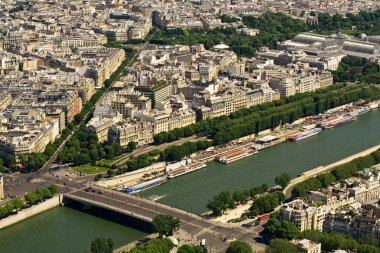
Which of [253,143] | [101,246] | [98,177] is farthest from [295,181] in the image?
[101,246]

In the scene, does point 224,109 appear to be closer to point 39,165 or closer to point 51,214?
point 39,165

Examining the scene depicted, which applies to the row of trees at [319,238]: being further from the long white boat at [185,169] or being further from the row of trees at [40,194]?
the row of trees at [40,194]

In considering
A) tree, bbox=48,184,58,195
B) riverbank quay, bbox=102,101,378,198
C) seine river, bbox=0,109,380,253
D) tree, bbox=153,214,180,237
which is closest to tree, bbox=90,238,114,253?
seine river, bbox=0,109,380,253

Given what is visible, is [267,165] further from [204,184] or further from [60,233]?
[60,233]

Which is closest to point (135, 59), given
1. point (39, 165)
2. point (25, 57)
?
point (25, 57)

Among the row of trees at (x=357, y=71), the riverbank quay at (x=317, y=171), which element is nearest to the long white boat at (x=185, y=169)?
the riverbank quay at (x=317, y=171)
